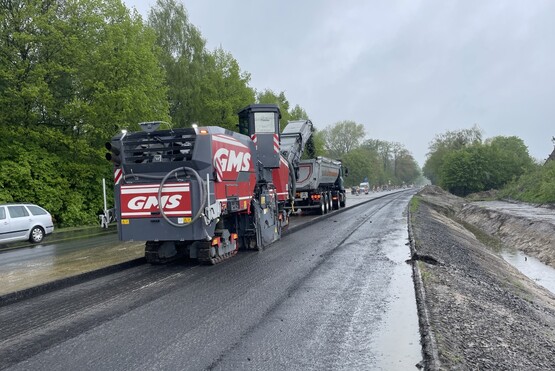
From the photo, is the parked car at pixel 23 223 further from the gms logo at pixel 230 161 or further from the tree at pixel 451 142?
the tree at pixel 451 142

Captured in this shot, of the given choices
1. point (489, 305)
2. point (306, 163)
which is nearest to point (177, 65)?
point (306, 163)

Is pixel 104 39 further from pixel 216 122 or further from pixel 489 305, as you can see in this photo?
pixel 489 305

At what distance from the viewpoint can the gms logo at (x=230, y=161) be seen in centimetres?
976

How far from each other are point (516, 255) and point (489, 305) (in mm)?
12772

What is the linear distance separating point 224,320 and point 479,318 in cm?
344

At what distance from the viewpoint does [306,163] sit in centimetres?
2359

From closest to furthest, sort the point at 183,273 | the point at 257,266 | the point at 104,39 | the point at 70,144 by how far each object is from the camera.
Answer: the point at 183,273
the point at 257,266
the point at 70,144
the point at 104,39

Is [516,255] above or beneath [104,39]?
beneath

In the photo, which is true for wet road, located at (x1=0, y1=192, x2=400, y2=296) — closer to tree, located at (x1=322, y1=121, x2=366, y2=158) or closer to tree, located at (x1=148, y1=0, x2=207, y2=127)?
tree, located at (x1=148, y1=0, x2=207, y2=127)

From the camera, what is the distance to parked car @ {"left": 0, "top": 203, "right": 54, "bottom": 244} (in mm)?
15898

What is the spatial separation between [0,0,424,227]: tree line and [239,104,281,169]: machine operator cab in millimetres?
12009

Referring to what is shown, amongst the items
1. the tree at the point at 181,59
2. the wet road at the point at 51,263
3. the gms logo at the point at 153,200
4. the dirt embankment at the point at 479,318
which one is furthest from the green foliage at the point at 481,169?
the gms logo at the point at 153,200

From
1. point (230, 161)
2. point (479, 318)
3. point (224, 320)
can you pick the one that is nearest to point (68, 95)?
point (230, 161)

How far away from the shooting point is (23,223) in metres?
16.5
